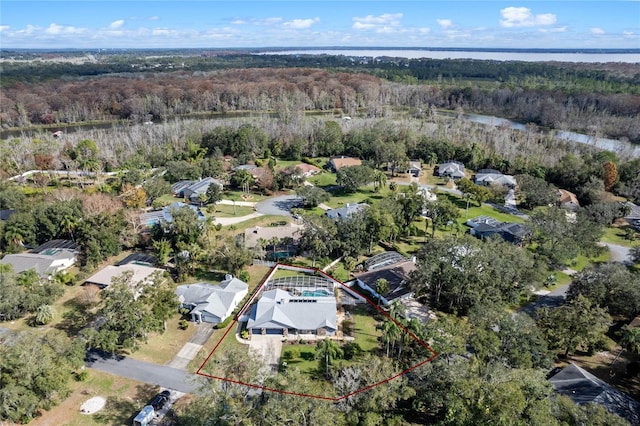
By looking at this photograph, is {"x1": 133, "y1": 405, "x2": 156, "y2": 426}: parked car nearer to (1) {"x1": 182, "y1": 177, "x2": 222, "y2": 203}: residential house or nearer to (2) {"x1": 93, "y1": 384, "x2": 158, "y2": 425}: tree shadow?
(2) {"x1": 93, "y1": 384, "x2": 158, "y2": 425}: tree shadow

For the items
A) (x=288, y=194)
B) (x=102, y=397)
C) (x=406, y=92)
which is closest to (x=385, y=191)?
(x=288, y=194)

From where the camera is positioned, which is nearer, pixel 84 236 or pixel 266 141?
pixel 84 236

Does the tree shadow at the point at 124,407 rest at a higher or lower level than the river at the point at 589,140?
lower

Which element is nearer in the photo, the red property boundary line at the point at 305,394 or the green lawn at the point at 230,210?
the red property boundary line at the point at 305,394

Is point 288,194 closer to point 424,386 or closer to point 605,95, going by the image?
point 424,386

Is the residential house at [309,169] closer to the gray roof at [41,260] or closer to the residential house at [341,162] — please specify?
the residential house at [341,162]

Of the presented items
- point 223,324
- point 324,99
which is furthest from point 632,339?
point 324,99

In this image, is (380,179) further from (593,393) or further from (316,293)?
(593,393)

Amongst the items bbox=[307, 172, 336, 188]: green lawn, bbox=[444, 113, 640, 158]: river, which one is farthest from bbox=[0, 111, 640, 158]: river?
bbox=[307, 172, 336, 188]: green lawn

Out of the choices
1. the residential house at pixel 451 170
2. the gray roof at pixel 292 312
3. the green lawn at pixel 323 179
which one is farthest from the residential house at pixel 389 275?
the residential house at pixel 451 170
